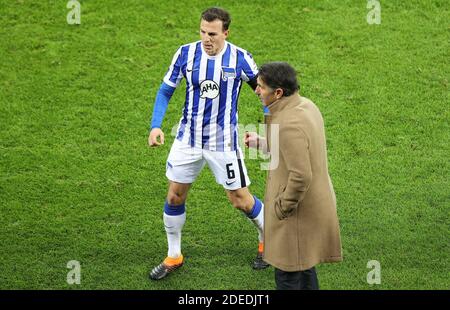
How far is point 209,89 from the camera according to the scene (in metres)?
6.13

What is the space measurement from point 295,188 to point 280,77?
2.13ft

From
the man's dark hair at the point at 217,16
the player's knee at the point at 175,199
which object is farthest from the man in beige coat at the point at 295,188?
the player's knee at the point at 175,199

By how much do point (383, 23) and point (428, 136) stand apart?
5.79ft

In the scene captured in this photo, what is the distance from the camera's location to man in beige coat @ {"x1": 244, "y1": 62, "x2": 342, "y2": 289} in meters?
5.05

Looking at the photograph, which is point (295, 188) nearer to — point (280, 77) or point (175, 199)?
point (280, 77)

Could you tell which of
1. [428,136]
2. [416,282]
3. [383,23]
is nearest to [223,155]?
[416,282]

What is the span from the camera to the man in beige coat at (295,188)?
5051mm

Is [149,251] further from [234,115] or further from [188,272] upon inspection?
[234,115]

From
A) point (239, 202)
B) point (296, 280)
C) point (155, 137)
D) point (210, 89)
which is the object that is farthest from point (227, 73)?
point (296, 280)

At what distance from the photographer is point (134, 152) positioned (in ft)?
26.0

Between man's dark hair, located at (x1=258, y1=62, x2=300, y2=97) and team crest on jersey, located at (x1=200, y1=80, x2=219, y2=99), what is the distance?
98cm

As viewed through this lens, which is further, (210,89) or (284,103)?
(210,89)

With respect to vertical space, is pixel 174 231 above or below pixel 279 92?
below

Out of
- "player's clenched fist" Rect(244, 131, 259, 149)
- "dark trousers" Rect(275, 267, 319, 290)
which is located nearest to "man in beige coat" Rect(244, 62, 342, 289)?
"dark trousers" Rect(275, 267, 319, 290)
